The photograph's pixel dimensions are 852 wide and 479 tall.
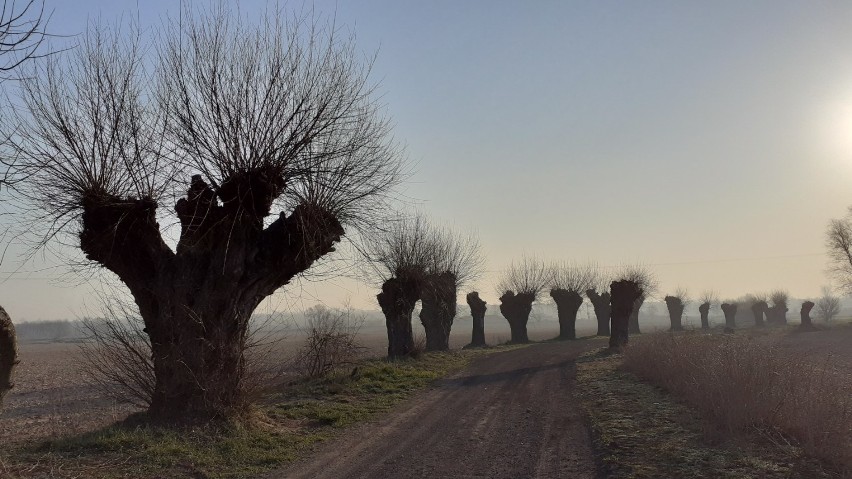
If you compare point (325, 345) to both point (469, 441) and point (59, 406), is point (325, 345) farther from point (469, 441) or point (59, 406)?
point (469, 441)

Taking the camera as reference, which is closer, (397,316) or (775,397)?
(775,397)

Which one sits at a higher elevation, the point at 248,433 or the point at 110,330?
the point at 110,330

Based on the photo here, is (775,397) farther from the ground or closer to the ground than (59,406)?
farther from the ground

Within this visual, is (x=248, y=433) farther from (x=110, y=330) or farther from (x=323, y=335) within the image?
(x=323, y=335)

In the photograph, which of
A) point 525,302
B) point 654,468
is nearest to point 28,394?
point 654,468

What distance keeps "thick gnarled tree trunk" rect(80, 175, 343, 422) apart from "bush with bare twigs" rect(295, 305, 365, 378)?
7.65m

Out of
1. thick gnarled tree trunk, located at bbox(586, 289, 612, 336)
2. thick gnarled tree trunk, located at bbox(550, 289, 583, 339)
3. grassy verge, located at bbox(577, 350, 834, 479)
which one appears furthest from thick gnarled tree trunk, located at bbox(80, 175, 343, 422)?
thick gnarled tree trunk, located at bbox(586, 289, 612, 336)

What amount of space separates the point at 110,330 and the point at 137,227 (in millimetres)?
1927

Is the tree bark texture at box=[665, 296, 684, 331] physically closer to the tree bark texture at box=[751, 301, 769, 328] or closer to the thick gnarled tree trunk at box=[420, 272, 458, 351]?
the tree bark texture at box=[751, 301, 769, 328]

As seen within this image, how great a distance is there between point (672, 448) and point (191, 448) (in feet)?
23.1

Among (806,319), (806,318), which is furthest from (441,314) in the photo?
(806,318)

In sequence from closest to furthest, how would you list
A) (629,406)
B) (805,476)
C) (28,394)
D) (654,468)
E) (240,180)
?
(805,476)
(654,468)
(240,180)
(629,406)
(28,394)

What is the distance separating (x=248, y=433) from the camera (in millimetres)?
10297

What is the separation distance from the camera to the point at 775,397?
341 inches
